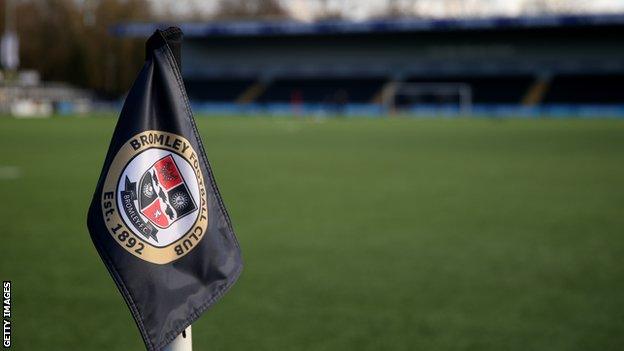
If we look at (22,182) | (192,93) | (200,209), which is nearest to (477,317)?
(200,209)

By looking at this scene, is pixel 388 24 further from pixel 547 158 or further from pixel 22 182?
pixel 22 182

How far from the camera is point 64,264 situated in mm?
5609

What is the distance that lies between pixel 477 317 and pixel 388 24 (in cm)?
4802

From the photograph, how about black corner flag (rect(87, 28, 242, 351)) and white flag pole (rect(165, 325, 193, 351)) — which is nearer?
black corner flag (rect(87, 28, 242, 351))

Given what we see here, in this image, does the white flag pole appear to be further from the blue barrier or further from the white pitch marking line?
the blue barrier

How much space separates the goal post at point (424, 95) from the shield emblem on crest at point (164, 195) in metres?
47.3

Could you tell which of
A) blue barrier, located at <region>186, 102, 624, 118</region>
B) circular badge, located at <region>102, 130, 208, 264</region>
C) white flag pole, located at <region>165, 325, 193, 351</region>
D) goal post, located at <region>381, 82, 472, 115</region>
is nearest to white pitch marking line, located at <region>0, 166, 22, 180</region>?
white flag pole, located at <region>165, 325, 193, 351</region>

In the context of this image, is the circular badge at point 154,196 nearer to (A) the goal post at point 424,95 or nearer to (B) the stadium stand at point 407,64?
(B) the stadium stand at point 407,64

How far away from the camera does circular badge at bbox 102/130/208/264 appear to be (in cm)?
203

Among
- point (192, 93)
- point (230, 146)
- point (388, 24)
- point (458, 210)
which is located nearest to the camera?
point (458, 210)

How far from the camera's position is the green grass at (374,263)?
3936 mm

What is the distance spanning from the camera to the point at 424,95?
165ft

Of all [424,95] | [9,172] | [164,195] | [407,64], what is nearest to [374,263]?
[164,195]

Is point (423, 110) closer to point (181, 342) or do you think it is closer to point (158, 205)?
point (181, 342)
